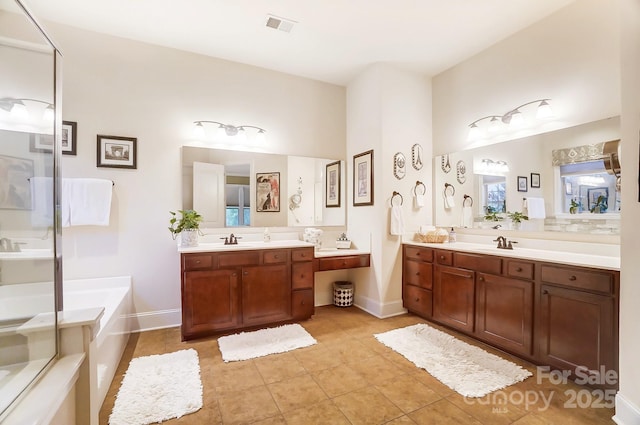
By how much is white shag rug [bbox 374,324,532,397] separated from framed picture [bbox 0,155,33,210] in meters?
2.64

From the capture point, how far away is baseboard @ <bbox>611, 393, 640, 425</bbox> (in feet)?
4.91

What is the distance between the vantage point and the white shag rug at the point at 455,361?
1973mm

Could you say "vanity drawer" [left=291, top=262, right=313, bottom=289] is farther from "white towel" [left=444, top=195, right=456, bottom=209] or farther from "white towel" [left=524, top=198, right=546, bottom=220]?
"white towel" [left=524, top=198, right=546, bottom=220]

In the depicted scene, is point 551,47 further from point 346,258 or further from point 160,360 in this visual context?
point 160,360

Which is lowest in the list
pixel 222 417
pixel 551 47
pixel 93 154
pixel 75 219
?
A: pixel 222 417

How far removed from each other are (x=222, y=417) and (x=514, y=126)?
11.2ft

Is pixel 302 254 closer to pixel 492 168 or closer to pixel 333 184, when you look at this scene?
pixel 333 184

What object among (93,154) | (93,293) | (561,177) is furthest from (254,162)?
(561,177)

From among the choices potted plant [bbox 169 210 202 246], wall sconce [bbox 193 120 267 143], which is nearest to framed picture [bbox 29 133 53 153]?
potted plant [bbox 169 210 202 246]

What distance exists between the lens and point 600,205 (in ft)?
7.30

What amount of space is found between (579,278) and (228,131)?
3.39 metres

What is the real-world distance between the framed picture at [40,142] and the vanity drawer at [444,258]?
3.07 m

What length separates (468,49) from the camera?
121 inches

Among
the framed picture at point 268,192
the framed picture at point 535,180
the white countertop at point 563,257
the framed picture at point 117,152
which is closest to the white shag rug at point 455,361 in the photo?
the white countertop at point 563,257
